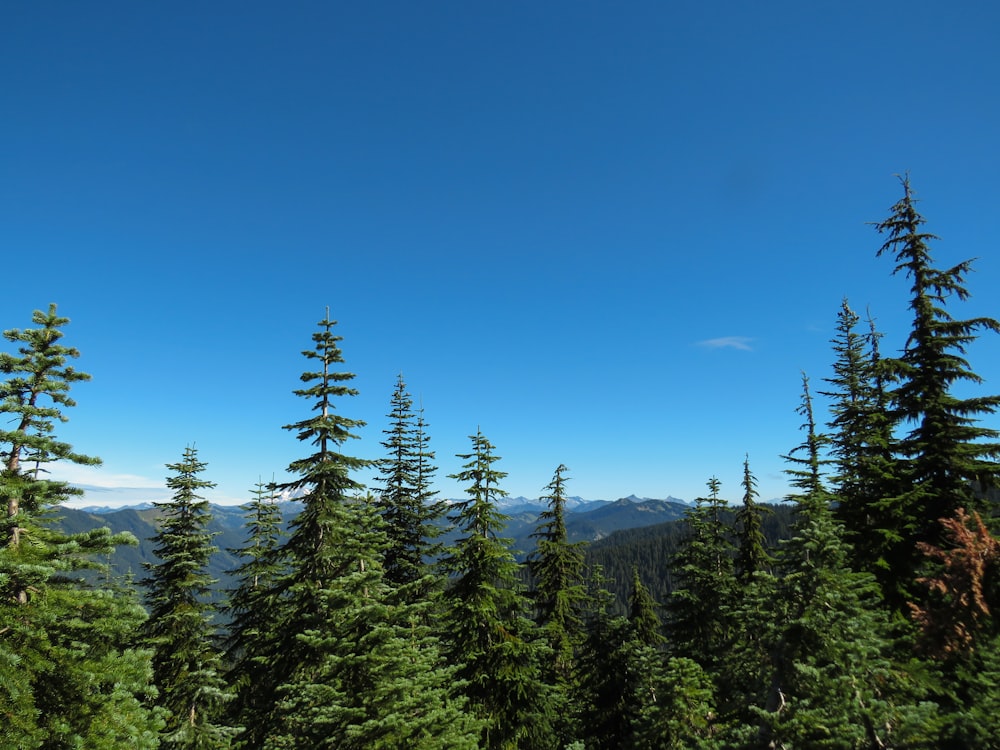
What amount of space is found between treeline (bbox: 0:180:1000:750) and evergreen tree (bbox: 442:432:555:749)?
0.34 ft

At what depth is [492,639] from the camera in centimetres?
1825

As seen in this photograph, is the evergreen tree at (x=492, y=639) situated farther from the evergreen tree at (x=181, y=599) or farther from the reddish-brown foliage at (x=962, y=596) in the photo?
the reddish-brown foliage at (x=962, y=596)

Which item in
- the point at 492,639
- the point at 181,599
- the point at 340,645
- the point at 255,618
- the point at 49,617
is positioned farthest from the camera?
the point at 255,618

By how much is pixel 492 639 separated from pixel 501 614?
164 cm

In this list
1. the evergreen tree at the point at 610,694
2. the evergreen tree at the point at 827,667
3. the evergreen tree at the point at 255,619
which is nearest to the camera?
the evergreen tree at the point at 827,667

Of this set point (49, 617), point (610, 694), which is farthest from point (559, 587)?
point (49, 617)

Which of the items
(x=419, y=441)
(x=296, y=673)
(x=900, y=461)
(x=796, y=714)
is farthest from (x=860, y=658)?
(x=419, y=441)

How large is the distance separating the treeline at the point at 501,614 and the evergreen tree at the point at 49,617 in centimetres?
5

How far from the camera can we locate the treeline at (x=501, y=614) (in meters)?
9.19

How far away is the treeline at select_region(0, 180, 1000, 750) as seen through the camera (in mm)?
9188

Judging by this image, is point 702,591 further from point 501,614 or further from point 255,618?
→ point 255,618

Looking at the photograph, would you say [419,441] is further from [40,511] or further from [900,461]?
[900,461]

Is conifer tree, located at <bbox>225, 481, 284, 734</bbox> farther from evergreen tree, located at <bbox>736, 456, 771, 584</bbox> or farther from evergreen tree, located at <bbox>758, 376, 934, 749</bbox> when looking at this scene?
evergreen tree, located at <bbox>736, 456, 771, 584</bbox>

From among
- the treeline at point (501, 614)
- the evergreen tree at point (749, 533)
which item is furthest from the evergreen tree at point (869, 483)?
the evergreen tree at point (749, 533)
